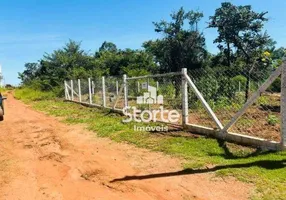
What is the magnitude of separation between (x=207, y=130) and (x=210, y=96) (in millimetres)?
3815

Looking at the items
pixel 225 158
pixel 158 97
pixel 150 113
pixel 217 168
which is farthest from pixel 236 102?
pixel 217 168

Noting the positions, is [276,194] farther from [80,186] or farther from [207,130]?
[207,130]

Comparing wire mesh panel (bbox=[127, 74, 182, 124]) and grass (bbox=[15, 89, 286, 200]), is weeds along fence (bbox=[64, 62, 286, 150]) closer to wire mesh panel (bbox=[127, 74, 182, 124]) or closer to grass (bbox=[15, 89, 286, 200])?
Answer: wire mesh panel (bbox=[127, 74, 182, 124])

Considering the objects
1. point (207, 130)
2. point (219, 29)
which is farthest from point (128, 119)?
point (219, 29)

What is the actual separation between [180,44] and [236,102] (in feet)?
63.8

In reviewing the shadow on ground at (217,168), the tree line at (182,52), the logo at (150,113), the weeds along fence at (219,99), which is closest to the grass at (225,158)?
the shadow on ground at (217,168)

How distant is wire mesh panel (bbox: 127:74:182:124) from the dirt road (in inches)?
124

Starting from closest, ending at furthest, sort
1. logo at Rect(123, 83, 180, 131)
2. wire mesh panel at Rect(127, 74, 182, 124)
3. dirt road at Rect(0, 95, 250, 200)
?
1. dirt road at Rect(0, 95, 250, 200)
2. logo at Rect(123, 83, 180, 131)
3. wire mesh panel at Rect(127, 74, 182, 124)

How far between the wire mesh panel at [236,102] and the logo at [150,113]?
0.64 m

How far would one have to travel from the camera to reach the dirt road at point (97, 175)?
404 cm

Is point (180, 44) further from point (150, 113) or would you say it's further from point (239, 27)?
point (150, 113)

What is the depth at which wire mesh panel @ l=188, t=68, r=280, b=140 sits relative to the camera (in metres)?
6.82

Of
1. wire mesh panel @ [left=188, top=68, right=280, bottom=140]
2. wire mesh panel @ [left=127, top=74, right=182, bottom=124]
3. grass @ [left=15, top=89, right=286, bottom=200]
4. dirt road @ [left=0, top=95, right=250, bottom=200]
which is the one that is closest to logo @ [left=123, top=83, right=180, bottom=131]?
wire mesh panel @ [left=127, top=74, right=182, bottom=124]

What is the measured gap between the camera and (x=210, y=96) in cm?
1058
